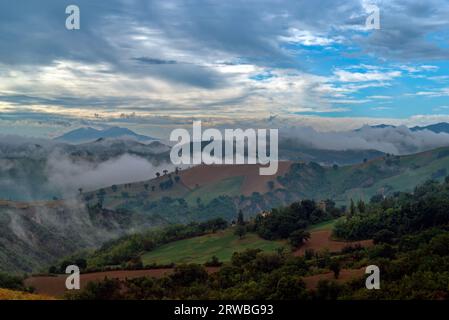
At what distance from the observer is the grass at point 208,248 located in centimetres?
16629

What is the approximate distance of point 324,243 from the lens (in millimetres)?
152500

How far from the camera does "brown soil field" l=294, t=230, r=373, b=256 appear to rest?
142 m

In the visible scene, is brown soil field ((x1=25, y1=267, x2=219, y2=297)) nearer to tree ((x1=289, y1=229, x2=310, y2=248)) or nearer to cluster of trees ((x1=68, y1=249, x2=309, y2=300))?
cluster of trees ((x1=68, y1=249, x2=309, y2=300))

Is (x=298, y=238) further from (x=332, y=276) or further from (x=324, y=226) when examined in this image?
Answer: (x=332, y=276)

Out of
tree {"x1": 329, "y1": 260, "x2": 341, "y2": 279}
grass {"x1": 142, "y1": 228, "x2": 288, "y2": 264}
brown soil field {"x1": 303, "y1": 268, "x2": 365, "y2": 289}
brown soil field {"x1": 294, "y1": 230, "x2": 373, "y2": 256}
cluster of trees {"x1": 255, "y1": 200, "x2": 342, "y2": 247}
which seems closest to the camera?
brown soil field {"x1": 303, "y1": 268, "x2": 365, "y2": 289}

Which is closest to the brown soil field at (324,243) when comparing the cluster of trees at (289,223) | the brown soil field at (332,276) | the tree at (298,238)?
the tree at (298,238)

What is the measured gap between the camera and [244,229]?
19275 cm

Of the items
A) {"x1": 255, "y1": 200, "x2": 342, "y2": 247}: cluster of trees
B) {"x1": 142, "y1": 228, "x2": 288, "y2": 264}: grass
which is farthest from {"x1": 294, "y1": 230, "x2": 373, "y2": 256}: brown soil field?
{"x1": 142, "y1": 228, "x2": 288, "y2": 264}: grass

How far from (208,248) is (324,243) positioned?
48.7 metres

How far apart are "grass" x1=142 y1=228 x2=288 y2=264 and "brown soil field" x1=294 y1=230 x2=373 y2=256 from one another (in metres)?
10.0

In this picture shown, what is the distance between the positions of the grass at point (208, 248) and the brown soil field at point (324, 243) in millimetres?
10034

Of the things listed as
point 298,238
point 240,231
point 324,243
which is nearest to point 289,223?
point 240,231
